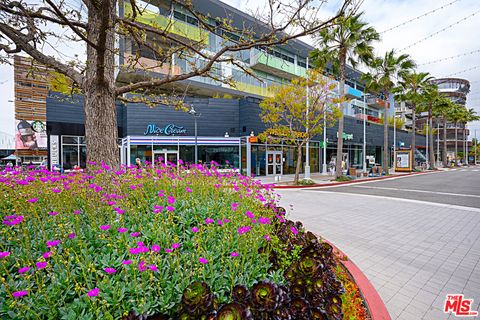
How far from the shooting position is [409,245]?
199 inches

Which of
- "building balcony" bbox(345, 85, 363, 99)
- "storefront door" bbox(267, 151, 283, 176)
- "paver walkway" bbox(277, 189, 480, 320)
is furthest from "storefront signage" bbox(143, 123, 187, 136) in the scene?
"building balcony" bbox(345, 85, 363, 99)

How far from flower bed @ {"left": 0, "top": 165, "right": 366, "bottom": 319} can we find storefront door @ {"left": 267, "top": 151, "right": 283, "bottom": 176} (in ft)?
60.7

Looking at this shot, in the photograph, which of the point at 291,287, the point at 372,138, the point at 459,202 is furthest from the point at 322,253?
the point at 372,138

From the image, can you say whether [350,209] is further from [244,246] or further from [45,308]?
[45,308]

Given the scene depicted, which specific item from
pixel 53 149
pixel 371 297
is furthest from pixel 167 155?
pixel 371 297

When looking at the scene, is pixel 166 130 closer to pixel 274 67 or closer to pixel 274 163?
pixel 274 163

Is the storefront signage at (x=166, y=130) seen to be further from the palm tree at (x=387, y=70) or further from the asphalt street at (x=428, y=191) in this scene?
the palm tree at (x=387, y=70)

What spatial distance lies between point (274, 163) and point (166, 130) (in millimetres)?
10190

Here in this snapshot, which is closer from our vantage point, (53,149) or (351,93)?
(53,149)

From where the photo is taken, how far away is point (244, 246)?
97.6 inches

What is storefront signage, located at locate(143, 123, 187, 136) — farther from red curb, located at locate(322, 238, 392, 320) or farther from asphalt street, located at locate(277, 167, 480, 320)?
red curb, located at locate(322, 238, 392, 320)

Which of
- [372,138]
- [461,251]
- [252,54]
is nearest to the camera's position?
[461,251]

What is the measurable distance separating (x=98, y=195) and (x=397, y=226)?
23.0 feet

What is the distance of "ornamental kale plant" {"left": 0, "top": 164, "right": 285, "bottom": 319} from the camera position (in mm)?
1714
